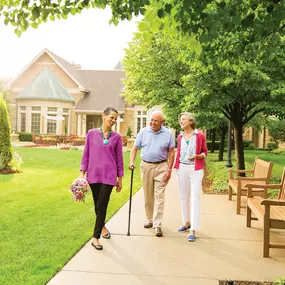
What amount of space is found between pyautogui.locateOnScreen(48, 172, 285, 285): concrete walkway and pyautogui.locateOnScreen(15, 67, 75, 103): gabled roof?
1452 inches

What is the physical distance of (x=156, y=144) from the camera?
6.87m

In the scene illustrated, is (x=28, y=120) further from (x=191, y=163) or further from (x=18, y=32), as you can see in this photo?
(x=18, y=32)

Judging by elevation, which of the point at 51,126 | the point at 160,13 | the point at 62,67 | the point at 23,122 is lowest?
the point at 51,126

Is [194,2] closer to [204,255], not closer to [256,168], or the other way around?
[204,255]

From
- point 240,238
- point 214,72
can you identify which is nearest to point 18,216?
point 240,238

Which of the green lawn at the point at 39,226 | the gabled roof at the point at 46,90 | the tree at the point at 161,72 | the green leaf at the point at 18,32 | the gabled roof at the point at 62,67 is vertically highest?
the gabled roof at the point at 62,67

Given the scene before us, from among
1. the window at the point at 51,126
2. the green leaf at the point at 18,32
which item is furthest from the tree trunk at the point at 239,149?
the window at the point at 51,126

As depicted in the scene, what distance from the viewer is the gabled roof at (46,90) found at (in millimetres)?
42972

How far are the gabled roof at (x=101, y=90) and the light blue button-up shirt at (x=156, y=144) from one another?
122 feet

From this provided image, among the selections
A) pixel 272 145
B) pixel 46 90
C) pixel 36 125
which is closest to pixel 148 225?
pixel 272 145

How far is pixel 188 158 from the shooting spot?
6.71 meters

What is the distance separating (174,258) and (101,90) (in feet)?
139

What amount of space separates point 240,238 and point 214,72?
716 cm

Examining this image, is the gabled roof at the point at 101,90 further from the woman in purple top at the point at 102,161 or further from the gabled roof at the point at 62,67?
the woman in purple top at the point at 102,161
